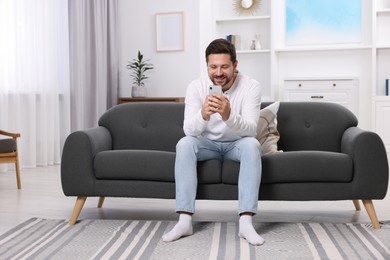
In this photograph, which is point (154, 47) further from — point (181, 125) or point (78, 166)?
point (78, 166)

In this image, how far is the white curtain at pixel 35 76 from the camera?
5.17 m

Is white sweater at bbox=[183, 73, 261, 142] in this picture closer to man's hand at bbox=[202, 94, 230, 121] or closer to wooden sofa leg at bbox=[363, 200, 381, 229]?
man's hand at bbox=[202, 94, 230, 121]

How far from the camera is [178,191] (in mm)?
2686

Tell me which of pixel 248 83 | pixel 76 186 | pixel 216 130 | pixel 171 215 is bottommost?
pixel 171 215

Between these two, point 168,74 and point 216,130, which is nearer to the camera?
point 216,130

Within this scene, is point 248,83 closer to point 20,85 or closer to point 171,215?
point 171,215

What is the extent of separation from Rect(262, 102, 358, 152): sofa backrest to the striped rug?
0.56 metres

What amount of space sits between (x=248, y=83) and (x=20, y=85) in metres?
3.09

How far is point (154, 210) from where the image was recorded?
3387 millimetres

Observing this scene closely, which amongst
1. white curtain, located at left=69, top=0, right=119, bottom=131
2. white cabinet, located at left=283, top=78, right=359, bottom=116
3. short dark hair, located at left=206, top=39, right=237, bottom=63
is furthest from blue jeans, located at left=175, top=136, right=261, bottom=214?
white cabinet, located at left=283, top=78, right=359, bottom=116

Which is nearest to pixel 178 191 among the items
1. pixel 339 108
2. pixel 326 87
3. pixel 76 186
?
pixel 76 186

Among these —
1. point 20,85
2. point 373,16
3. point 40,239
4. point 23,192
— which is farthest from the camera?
point 373,16

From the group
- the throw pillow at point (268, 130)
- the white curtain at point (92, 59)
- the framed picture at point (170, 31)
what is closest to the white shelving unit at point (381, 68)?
the framed picture at point (170, 31)

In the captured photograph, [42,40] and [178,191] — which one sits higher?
[42,40]
